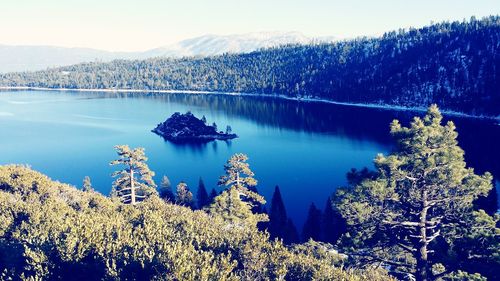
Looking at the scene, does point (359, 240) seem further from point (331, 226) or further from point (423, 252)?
point (331, 226)

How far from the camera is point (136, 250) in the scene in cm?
2486

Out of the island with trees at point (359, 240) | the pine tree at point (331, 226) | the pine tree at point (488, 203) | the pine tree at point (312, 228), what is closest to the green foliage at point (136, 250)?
the island with trees at point (359, 240)

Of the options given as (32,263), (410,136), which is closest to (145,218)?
(32,263)

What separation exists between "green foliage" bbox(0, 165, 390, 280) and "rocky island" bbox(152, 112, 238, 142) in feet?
416

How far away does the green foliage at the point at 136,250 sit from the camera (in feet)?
74.9

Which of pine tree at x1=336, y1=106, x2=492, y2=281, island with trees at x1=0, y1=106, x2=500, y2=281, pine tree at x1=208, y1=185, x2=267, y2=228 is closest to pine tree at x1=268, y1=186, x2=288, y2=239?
pine tree at x1=208, y1=185, x2=267, y2=228

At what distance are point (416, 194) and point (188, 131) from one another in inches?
5835

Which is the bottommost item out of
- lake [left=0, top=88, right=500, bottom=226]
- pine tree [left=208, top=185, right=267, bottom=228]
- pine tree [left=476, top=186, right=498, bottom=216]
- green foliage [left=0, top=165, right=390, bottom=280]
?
lake [left=0, top=88, right=500, bottom=226]

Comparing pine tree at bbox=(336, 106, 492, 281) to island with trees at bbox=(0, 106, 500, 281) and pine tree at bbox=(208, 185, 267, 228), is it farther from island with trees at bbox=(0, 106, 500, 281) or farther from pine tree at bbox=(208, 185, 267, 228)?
pine tree at bbox=(208, 185, 267, 228)

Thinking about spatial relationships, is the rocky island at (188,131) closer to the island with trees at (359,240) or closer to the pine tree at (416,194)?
the island with trees at (359,240)

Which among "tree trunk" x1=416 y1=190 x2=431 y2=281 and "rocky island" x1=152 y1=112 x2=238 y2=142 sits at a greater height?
"tree trunk" x1=416 y1=190 x2=431 y2=281

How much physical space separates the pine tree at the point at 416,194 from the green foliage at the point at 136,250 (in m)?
2.55

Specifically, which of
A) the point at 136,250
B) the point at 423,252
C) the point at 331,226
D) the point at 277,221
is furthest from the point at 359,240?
the point at 277,221

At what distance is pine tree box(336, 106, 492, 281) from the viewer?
23.6m
